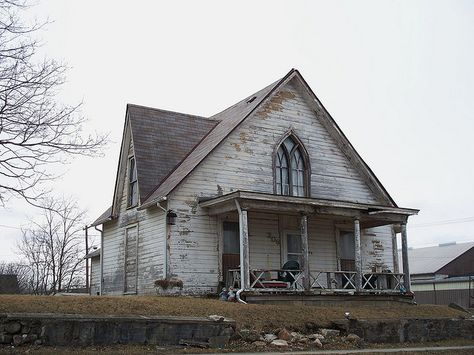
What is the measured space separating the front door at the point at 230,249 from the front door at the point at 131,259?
3.52 m

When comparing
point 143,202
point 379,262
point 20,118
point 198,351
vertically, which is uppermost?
point 20,118

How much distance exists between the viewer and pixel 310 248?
23797 millimetres

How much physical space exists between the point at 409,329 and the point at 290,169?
8463mm

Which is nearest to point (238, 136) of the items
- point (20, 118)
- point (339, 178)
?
point (339, 178)

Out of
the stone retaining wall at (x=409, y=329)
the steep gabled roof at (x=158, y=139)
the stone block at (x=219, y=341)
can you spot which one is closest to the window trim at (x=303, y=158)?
the steep gabled roof at (x=158, y=139)

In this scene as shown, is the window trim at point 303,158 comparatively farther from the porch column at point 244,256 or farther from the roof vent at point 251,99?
the porch column at point 244,256

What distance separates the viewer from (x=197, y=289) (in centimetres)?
2077

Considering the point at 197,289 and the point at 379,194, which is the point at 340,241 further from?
the point at 197,289

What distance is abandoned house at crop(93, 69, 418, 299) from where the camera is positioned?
818 inches

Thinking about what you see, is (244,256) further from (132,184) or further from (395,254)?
(395,254)

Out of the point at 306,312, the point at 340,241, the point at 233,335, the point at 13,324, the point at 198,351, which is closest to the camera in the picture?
the point at 13,324

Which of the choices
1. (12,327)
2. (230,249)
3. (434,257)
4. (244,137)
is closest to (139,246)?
(230,249)

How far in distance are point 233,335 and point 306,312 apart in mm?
3363

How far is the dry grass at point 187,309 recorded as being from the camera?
1352 centimetres
